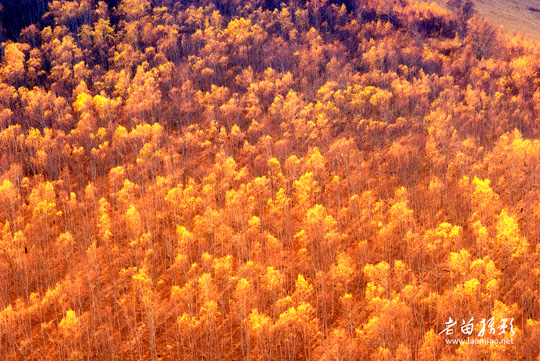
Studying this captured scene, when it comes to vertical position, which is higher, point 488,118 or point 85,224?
point 488,118

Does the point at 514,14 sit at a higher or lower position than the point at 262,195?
higher

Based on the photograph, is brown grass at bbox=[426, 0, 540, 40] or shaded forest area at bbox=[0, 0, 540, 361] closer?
shaded forest area at bbox=[0, 0, 540, 361]

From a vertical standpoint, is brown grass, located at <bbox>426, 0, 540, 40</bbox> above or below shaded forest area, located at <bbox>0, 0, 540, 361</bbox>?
above

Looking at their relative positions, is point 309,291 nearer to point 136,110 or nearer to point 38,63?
point 136,110

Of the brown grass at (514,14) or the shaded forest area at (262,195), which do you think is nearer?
the shaded forest area at (262,195)

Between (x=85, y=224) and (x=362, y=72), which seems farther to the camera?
(x=362, y=72)

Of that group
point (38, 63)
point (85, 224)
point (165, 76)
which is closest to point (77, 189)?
point (85, 224)

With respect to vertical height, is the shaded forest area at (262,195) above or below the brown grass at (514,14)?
below

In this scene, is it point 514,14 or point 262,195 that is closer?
point 262,195
